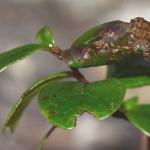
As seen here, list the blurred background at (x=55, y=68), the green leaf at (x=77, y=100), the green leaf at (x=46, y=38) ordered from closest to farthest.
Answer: the green leaf at (x=77, y=100)
the green leaf at (x=46, y=38)
the blurred background at (x=55, y=68)

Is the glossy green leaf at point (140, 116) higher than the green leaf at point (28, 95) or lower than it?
lower

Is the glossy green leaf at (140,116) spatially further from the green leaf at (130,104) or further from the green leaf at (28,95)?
the green leaf at (28,95)

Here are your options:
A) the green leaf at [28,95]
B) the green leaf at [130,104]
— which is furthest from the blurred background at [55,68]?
the green leaf at [28,95]

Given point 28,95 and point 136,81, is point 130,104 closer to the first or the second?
point 136,81

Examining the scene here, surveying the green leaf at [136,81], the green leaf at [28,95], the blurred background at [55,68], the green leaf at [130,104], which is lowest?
the blurred background at [55,68]

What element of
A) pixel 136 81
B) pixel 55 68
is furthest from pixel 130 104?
pixel 55 68

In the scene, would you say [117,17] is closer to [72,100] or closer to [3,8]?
[3,8]

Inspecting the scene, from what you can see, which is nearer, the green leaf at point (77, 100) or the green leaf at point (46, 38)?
the green leaf at point (77, 100)
